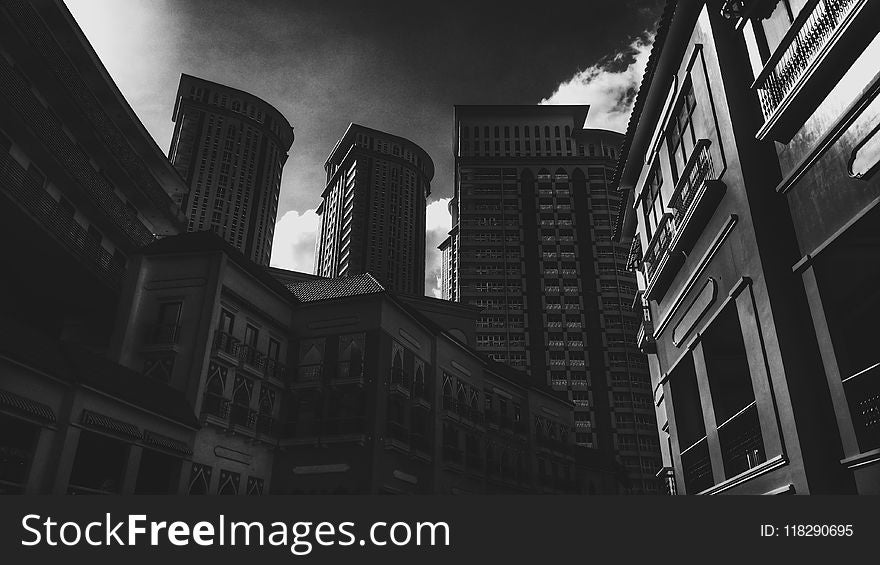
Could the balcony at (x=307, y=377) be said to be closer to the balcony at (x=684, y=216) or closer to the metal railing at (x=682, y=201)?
the balcony at (x=684, y=216)

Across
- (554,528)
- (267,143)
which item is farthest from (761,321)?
(267,143)

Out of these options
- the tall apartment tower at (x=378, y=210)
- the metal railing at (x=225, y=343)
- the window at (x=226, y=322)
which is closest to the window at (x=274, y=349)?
the metal railing at (x=225, y=343)

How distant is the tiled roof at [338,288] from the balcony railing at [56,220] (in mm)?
9363

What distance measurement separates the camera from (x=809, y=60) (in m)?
11.2

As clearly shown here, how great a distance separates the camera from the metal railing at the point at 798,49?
1070 centimetres

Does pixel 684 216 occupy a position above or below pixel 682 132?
below

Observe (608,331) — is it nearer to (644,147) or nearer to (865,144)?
(644,147)

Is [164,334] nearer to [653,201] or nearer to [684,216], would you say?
[653,201]

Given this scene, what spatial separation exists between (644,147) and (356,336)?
16.8 metres

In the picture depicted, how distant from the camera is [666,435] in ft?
69.6

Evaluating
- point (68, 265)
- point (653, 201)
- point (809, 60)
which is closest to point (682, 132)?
point (653, 201)

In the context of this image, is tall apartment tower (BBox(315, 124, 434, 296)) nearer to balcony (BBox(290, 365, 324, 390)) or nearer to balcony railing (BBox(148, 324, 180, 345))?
balcony (BBox(290, 365, 324, 390))

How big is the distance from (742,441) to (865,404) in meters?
4.26

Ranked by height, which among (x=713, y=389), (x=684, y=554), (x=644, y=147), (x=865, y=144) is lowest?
(x=684, y=554)
